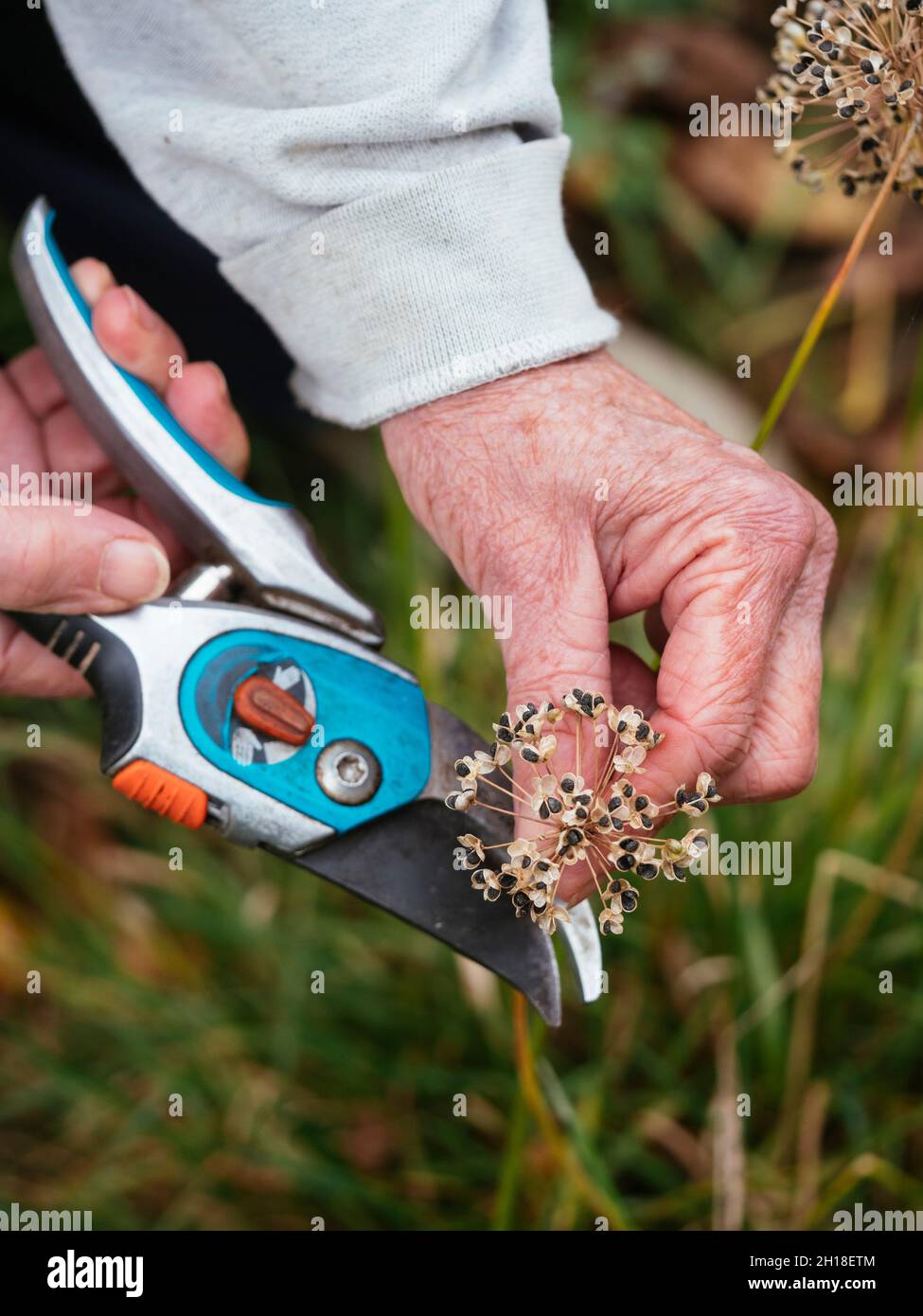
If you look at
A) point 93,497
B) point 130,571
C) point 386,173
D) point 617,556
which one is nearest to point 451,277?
point 386,173

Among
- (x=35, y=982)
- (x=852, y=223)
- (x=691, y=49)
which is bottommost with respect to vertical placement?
(x=35, y=982)

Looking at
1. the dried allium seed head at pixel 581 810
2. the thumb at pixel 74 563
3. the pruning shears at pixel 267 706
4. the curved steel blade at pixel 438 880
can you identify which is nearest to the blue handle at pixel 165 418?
the pruning shears at pixel 267 706

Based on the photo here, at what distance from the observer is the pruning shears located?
96 cm

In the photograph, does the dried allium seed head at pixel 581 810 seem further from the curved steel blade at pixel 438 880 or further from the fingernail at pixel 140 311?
the fingernail at pixel 140 311

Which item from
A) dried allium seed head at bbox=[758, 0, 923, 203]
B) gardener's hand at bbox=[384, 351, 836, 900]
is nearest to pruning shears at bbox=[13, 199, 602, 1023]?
gardener's hand at bbox=[384, 351, 836, 900]

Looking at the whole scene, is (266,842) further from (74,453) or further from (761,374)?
(761,374)

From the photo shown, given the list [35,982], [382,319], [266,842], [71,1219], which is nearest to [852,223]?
[382,319]

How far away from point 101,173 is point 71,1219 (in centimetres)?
139

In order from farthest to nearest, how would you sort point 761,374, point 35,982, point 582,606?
point 761,374
point 35,982
point 582,606

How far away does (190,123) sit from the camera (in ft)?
3.17

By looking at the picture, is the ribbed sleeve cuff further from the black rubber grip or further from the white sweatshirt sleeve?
the black rubber grip

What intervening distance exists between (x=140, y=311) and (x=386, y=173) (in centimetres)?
33

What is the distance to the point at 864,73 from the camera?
2.70 feet

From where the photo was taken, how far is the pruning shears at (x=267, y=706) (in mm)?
958
